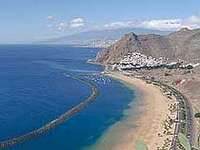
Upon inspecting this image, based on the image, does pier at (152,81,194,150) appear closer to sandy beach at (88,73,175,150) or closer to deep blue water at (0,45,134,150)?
sandy beach at (88,73,175,150)

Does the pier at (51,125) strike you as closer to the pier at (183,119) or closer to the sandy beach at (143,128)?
the sandy beach at (143,128)

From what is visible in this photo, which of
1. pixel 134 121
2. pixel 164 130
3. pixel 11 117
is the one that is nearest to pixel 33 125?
pixel 11 117

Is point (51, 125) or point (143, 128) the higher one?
point (143, 128)

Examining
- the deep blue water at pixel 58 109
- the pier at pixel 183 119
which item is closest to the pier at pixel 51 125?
the deep blue water at pixel 58 109

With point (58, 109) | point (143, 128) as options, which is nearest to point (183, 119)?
point (143, 128)

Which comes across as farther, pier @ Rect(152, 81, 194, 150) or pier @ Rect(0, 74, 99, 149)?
pier @ Rect(0, 74, 99, 149)

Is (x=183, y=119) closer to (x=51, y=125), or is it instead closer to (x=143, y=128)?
(x=143, y=128)

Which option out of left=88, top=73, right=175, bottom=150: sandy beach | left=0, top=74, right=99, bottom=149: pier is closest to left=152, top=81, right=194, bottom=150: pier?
left=88, top=73, right=175, bottom=150: sandy beach

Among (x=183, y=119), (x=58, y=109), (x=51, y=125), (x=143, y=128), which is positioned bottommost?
(x=58, y=109)
